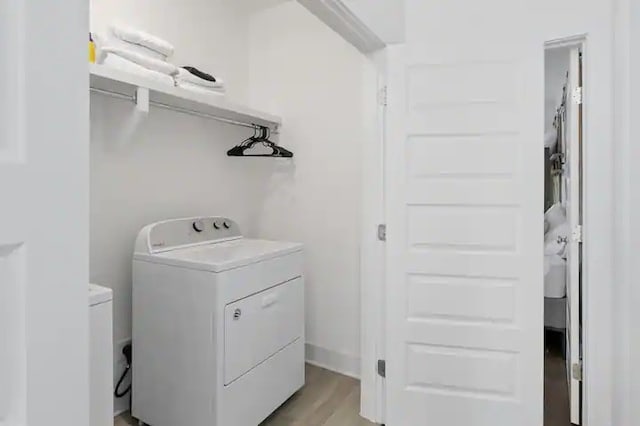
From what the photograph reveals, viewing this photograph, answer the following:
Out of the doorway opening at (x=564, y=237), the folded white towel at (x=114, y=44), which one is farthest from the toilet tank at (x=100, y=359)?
the doorway opening at (x=564, y=237)

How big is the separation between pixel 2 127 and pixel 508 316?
6.90 ft

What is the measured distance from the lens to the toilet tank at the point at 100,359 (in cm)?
137

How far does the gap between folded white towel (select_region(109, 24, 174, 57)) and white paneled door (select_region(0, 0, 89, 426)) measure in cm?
172

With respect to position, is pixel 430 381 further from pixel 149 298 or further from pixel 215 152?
pixel 215 152

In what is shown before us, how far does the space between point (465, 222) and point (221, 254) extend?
119 cm

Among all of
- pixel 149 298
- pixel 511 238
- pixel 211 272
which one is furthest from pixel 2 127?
pixel 511 238

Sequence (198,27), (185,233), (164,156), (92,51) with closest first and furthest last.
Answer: (92,51), (185,233), (164,156), (198,27)

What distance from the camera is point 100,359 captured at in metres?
1.40

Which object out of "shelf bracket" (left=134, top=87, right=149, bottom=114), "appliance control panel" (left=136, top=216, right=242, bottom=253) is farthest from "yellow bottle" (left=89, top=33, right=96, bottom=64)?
"appliance control panel" (left=136, top=216, right=242, bottom=253)

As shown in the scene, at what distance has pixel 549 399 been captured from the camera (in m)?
2.58

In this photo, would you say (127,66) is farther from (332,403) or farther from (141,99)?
(332,403)

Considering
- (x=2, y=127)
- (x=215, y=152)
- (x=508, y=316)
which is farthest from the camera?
(x=215, y=152)

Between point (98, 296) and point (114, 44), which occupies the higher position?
point (114, 44)

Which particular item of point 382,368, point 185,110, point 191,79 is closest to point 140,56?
point 191,79
